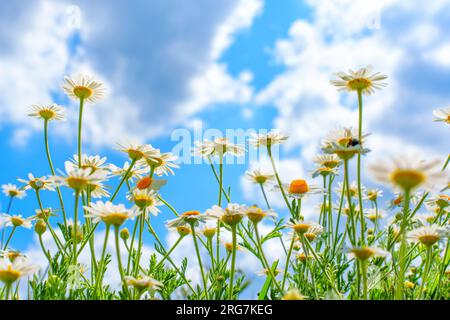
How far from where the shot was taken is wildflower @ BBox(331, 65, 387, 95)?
1629mm

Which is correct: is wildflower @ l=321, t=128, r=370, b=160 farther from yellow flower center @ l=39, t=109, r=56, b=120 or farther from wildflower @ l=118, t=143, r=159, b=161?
yellow flower center @ l=39, t=109, r=56, b=120

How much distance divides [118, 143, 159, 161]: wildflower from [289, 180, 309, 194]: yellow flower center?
495mm

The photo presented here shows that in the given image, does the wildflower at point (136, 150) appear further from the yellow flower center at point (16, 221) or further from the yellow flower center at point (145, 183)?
the yellow flower center at point (16, 221)

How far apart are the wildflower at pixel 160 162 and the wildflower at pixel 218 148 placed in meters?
0.15

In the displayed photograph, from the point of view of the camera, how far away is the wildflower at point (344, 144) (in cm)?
135

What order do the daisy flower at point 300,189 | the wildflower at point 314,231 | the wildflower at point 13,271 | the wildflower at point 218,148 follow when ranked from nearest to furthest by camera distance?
the wildflower at point 13,271, the wildflower at point 314,231, the daisy flower at point 300,189, the wildflower at point 218,148

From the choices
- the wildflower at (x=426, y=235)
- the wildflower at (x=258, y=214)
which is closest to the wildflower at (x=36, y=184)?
the wildflower at (x=258, y=214)

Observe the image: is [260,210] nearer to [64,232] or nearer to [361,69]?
[361,69]

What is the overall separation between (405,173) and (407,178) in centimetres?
1

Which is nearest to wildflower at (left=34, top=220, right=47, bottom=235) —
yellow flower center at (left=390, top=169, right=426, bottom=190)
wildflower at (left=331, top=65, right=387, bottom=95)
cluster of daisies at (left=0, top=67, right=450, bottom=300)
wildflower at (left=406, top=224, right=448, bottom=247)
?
cluster of daisies at (left=0, top=67, right=450, bottom=300)

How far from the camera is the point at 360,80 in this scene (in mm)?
1636

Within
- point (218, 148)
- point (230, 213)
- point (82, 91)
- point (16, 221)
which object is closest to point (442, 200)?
point (218, 148)
